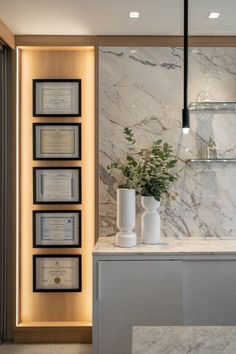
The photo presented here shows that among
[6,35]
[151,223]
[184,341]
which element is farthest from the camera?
[6,35]

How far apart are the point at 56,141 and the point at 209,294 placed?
1.75 m

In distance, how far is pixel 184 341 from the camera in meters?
1.21

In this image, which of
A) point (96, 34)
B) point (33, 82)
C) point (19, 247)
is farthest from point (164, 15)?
point (19, 247)

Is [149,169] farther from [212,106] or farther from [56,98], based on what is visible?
[56,98]

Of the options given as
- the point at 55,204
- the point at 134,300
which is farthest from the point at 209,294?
the point at 55,204

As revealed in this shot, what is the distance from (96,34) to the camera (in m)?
3.19

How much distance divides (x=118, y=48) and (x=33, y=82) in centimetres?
79

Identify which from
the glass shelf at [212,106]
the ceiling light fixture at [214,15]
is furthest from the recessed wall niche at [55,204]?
the ceiling light fixture at [214,15]

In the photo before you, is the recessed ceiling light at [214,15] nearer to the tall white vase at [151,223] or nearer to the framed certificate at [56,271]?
the tall white vase at [151,223]

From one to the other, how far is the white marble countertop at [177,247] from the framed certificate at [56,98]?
1.15 metres

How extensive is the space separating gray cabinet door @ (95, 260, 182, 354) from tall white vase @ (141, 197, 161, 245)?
1.00 feet

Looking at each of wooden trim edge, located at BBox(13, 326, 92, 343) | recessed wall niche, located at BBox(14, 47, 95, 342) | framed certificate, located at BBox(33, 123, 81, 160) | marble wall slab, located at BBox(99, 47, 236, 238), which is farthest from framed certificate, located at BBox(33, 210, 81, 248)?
wooden trim edge, located at BBox(13, 326, 92, 343)

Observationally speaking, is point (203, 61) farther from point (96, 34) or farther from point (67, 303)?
point (67, 303)

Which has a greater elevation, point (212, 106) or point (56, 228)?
point (212, 106)
